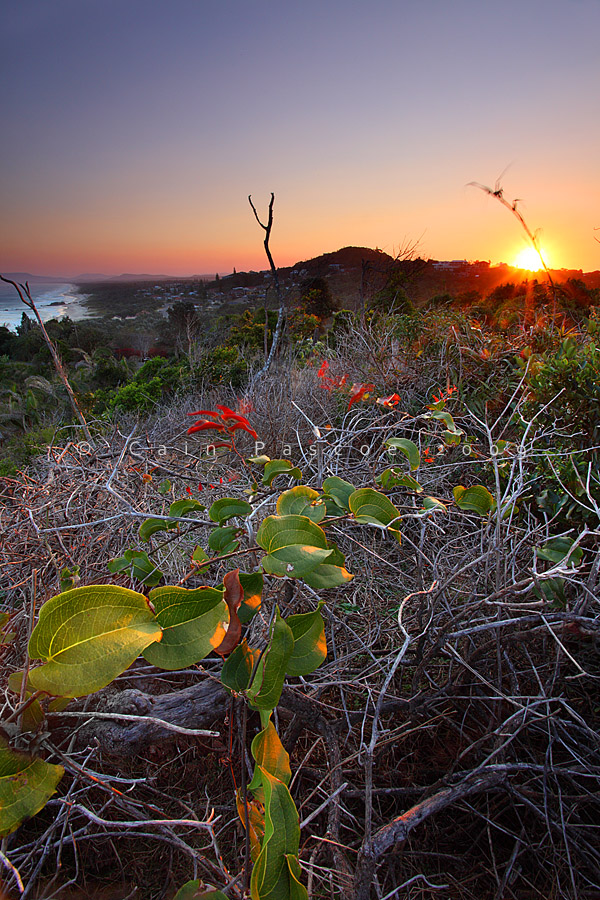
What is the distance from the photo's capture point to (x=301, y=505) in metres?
0.82

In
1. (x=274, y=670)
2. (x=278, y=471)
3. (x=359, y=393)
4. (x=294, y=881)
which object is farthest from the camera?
(x=359, y=393)

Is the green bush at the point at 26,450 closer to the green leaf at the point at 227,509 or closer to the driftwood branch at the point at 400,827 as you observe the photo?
the green leaf at the point at 227,509

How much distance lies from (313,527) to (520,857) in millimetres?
1012

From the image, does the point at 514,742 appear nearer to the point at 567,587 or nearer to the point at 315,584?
the point at 567,587

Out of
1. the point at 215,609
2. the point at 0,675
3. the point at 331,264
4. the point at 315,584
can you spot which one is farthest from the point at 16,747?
the point at 331,264

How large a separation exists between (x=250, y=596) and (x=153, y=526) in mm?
389

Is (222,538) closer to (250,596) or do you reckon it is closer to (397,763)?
(250,596)

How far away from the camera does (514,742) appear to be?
1122mm

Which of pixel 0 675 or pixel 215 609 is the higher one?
pixel 215 609

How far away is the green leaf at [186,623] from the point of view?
54cm

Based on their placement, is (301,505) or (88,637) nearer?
(88,637)

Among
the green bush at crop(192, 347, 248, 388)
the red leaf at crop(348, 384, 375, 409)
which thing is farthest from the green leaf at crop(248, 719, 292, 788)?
the green bush at crop(192, 347, 248, 388)

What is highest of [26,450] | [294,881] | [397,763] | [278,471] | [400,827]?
[278,471]

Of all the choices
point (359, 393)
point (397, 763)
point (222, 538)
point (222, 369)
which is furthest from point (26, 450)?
point (397, 763)
